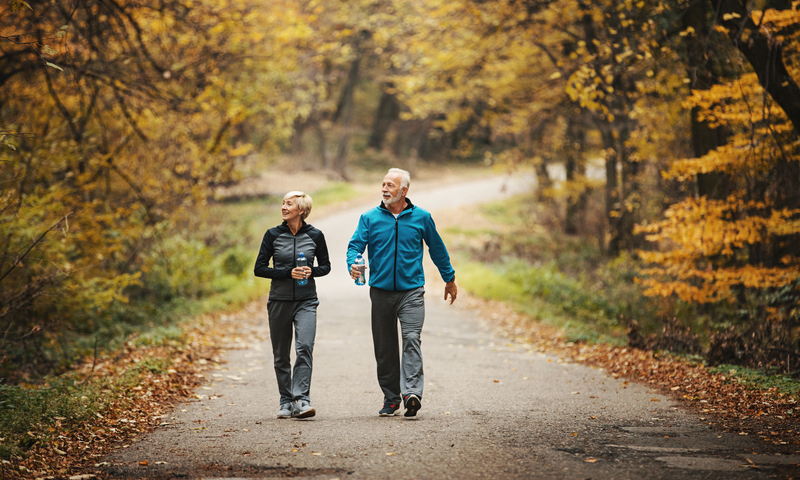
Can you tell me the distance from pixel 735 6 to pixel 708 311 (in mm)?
6592

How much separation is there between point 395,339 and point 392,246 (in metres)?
0.83

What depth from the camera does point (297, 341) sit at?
5852 millimetres

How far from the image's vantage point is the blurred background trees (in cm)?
856

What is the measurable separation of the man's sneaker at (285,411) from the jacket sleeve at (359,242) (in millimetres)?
1332

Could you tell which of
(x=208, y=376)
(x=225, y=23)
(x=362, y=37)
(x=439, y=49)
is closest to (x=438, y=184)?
(x=362, y=37)

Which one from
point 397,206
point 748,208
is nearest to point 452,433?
point 397,206

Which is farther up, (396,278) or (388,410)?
(396,278)

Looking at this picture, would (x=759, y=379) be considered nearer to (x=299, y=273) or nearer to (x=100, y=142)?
(x=299, y=273)

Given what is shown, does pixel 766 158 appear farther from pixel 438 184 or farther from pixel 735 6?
pixel 438 184

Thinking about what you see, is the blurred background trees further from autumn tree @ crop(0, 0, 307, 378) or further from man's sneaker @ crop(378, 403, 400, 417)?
man's sneaker @ crop(378, 403, 400, 417)

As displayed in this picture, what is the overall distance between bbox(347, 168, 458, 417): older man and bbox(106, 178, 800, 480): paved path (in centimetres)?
37

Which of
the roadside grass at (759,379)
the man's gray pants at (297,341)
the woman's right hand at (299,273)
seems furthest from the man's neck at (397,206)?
the roadside grass at (759,379)

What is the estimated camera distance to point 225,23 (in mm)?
13703

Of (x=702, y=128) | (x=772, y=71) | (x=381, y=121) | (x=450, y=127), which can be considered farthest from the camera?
(x=381, y=121)
